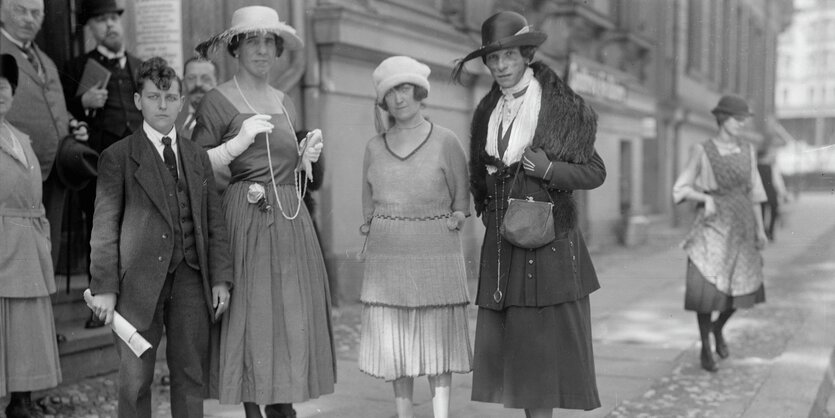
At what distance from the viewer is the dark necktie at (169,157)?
340cm

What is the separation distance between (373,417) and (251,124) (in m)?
1.80

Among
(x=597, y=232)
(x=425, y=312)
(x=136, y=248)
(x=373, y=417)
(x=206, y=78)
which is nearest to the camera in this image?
(x=136, y=248)

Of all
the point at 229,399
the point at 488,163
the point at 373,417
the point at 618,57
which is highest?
the point at 618,57

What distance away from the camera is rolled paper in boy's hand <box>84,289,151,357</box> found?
319 centimetres

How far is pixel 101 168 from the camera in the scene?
330 centimetres

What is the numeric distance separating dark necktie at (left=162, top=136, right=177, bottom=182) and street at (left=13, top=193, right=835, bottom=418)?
1698 mm

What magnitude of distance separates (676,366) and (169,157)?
3.94 meters

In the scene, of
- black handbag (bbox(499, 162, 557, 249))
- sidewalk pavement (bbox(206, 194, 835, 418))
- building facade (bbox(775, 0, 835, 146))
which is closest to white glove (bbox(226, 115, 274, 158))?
black handbag (bbox(499, 162, 557, 249))

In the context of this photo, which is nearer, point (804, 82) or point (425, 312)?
point (425, 312)

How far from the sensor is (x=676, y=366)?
5.93 metres

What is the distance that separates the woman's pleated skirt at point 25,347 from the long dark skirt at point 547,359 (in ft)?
6.98

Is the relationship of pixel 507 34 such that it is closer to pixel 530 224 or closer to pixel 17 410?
pixel 530 224

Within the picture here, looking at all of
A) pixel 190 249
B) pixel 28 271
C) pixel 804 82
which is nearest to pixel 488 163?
pixel 190 249

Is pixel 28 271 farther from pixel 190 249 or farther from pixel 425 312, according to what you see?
pixel 425 312
